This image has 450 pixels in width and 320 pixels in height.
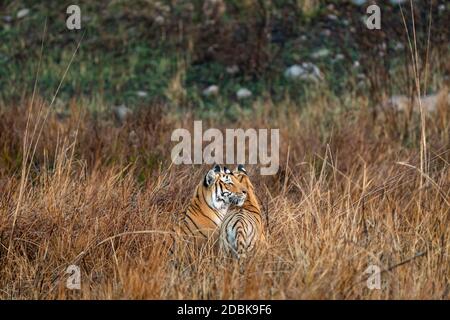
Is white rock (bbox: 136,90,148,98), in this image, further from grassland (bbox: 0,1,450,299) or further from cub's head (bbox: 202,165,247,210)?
cub's head (bbox: 202,165,247,210)

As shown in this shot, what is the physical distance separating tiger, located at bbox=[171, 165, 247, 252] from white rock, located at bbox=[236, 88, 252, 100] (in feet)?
16.4

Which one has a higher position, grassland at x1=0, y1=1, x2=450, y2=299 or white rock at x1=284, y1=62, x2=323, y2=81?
white rock at x1=284, y1=62, x2=323, y2=81

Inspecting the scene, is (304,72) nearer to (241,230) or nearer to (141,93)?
(141,93)

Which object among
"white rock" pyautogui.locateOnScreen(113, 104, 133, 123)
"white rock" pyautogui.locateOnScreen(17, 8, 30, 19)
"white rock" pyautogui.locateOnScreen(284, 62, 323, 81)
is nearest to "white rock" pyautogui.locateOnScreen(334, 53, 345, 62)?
"white rock" pyautogui.locateOnScreen(284, 62, 323, 81)

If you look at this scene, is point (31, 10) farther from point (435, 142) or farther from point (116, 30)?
point (435, 142)

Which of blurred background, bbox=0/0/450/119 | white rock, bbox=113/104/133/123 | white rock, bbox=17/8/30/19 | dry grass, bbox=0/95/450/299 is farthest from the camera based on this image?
white rock, bbox=17/8/30/19

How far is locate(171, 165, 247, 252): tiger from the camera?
4.48 meters

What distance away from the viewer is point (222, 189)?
14.7 ft

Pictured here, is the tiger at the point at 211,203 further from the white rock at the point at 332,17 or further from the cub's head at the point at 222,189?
the white rock at the point at 332,17

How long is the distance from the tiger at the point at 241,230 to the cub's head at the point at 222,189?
0.14ft

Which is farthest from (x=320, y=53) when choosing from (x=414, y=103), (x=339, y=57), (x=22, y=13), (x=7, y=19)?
(x=7, y=19)

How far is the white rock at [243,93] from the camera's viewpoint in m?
9.62
